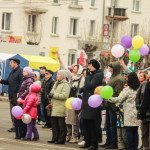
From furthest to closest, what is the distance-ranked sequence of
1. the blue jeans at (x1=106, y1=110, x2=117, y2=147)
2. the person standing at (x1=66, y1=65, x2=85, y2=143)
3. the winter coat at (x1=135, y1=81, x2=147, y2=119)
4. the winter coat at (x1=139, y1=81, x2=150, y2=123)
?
the person standing at (x1=66, y1=65, x2=85, y2=143) < the blue jeans at (x1=106, y1=110, x2=117, y2=147) < the winter coat at (x1=135, y1=81, x2=147, y2=119) < the winter coat at (x1=139, y1=81, x2=150, y2=123)

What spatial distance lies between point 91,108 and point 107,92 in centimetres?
93

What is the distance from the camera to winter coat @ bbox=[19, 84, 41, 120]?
46.9ft

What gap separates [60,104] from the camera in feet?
46.5

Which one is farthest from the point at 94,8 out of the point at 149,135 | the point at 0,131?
the point at 149,135

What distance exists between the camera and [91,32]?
5616 centimetres

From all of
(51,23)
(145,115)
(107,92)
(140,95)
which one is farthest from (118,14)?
(145,115)

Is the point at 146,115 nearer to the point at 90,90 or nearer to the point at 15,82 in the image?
the point at 90,90

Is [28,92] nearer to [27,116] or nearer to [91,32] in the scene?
[27,116]

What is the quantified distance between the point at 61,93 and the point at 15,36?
3619cm

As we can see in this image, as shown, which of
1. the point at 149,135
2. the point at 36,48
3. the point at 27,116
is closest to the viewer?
the point at 149,135

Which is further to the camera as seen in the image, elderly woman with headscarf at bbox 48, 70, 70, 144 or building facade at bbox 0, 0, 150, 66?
building facade at bbox 0, 0, 150, 66

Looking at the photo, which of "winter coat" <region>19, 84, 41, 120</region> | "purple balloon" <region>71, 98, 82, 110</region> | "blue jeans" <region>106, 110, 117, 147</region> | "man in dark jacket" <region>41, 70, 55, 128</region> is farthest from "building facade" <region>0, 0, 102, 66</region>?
"purple balloon" <region>71, 98, 82, 110</region>

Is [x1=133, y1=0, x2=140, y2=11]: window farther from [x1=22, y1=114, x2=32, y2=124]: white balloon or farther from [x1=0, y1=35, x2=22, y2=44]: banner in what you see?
[x1=22, y1=114, x2=32, y2=124]: white balloon

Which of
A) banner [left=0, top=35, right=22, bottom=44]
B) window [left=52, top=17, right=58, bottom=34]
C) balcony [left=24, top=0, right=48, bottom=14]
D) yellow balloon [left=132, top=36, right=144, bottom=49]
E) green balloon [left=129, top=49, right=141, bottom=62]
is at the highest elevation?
balcony [left=24, top=0, right=48, bottom=14]
